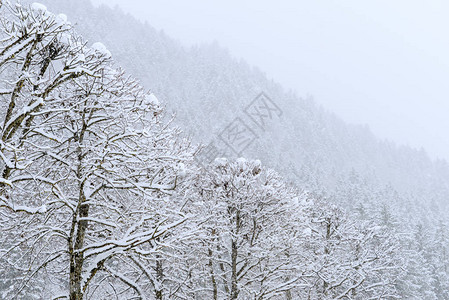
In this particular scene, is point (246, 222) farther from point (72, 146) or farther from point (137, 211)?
point (72, 146)

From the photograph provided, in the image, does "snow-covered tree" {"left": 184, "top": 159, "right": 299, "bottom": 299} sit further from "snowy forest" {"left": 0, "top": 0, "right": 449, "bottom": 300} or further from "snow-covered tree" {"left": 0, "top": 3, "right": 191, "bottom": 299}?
"snow-covered tree" {"left": 0, "top": 3, "right": 191, "bottom": 299}

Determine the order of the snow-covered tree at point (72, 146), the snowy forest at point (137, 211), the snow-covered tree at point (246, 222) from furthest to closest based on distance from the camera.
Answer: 1. the snow-covered tree at point (246, 222)
2. the snowy forest at point (137, 211)
3. the snow-covered tree at point (72, 146)

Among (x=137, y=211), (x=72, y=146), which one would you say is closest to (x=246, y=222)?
(x=137, y=211)

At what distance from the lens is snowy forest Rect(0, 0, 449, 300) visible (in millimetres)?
5891

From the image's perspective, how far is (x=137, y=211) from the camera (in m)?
6.32

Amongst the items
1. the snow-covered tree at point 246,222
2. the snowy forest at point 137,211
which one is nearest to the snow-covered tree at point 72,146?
the snowy forest at point 137,211

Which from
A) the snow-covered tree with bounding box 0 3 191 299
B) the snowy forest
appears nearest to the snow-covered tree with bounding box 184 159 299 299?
the snowy forest

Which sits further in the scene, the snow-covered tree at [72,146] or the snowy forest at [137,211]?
the snowy forest at [137,211]

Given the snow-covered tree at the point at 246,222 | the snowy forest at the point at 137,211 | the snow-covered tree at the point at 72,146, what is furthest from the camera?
the snow-covered tree at the point at 246,222

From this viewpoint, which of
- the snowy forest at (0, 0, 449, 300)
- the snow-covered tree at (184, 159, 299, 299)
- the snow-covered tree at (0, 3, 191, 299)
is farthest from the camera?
the snow-covered tree at (184, 159, 299, 299)

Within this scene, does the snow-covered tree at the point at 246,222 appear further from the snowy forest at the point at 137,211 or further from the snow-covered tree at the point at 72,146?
the snow-covered tree at the point at 72,146

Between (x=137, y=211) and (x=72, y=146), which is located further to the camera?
(x=72, y=146)

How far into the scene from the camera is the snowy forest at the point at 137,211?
5.89 meters

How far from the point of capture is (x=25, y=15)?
597 centimetres
